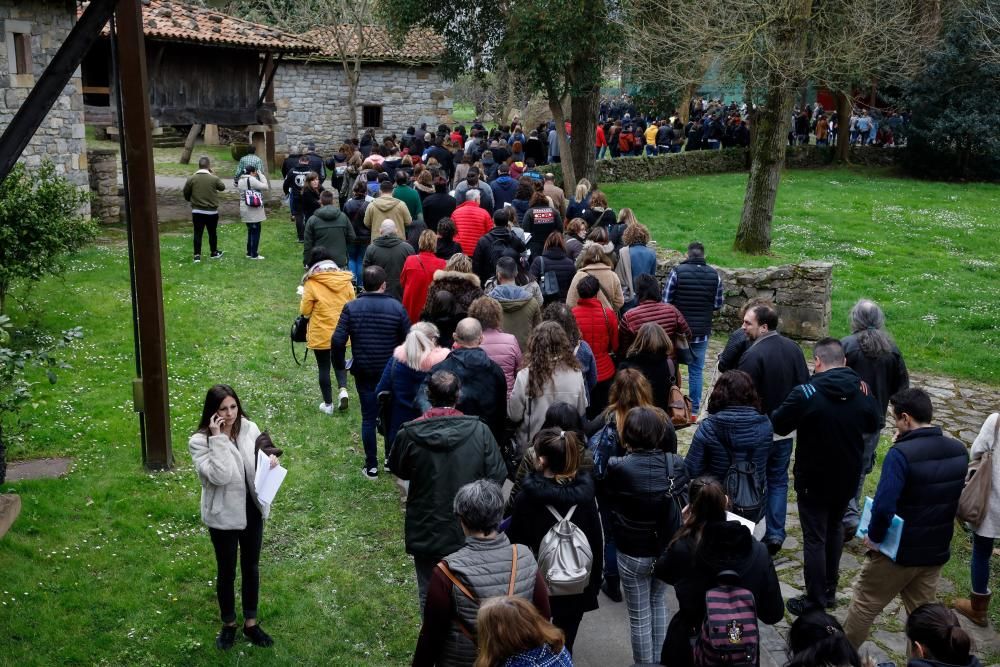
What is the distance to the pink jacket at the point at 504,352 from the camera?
7.30 m

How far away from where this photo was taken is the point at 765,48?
17000 mm

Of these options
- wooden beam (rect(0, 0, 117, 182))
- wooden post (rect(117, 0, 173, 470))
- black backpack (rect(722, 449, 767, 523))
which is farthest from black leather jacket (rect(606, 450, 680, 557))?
wooden post (rect(117, 0, 173, 470))

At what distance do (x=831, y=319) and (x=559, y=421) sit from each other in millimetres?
9967

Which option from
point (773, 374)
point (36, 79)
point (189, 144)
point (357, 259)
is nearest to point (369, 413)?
point (773, 374)

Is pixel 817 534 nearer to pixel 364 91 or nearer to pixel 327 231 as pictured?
pixel 327 231

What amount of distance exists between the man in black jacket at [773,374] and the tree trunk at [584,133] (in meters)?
15.2

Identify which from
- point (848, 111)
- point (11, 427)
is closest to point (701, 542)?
point (11, 427)

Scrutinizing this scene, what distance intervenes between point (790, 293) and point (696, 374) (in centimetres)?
418

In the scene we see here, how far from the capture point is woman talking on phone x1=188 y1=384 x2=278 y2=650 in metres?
5.39

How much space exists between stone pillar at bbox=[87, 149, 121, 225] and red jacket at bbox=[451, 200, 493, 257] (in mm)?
9611

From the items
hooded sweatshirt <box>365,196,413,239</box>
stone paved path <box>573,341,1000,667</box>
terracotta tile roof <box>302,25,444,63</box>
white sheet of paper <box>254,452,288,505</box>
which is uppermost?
terracotta tile roof <box>302,25,444,63</box>

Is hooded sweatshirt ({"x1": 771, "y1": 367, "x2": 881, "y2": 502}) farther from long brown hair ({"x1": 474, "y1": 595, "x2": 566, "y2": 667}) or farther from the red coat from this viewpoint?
the red coat

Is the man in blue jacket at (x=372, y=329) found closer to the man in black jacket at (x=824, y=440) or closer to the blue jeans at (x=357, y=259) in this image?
the man in black jacket at (x=824, y=440)

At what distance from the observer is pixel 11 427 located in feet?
28.5
